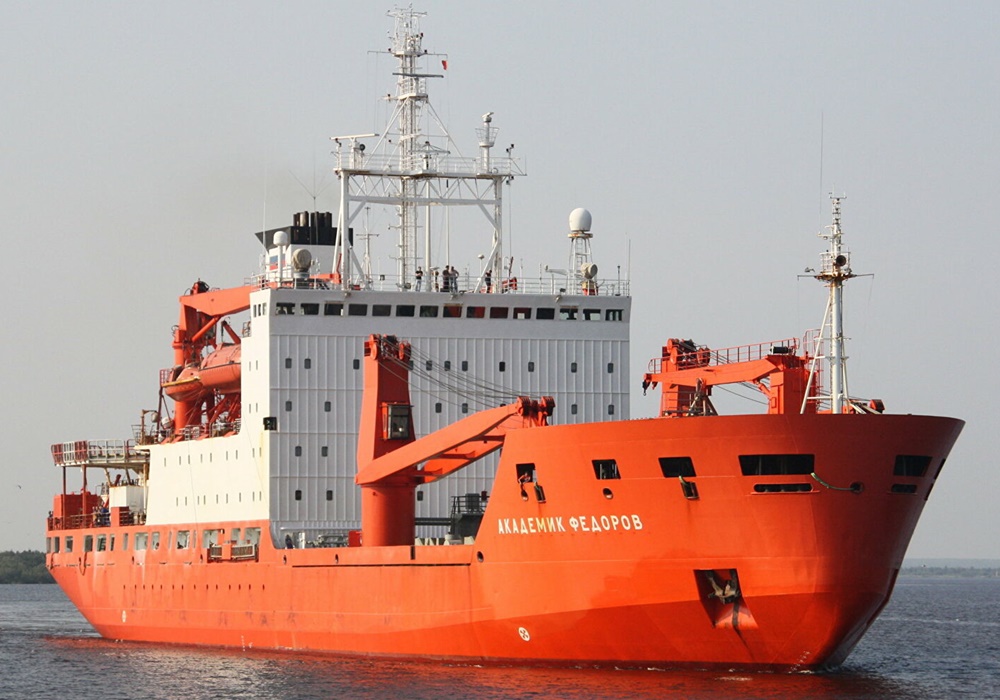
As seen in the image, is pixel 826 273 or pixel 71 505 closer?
pixel 826 273

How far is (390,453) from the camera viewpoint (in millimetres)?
30016

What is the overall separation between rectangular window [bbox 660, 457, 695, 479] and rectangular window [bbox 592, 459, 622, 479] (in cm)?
90

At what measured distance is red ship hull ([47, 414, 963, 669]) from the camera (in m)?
24.8

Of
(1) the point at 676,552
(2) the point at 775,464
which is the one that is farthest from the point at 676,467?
(2) the point at 775,464

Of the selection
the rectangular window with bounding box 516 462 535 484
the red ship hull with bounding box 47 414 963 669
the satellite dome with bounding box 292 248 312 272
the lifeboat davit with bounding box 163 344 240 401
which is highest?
the satellite dome with bounding box 292 248 312 272

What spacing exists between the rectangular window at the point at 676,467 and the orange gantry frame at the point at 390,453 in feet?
15.7

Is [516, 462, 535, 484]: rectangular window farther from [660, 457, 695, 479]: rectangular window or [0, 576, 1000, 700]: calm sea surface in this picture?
[0, 576, 1000, 700]: calm sea surface

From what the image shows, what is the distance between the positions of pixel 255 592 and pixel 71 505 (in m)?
13.9

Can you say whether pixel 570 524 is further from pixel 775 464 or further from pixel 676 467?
pixel 775 464

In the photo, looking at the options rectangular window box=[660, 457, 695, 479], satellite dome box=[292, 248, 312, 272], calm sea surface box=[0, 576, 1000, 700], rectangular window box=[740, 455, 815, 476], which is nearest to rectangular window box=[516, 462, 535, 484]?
rectangular window box=[660, 457, 695, 479]

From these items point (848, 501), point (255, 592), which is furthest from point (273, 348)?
point (848, 501)

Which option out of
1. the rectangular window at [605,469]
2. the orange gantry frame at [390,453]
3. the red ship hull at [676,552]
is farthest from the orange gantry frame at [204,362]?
the rectangular window at [605,469]

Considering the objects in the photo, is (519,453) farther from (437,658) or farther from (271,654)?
(271,654)

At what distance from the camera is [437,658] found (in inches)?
1141
